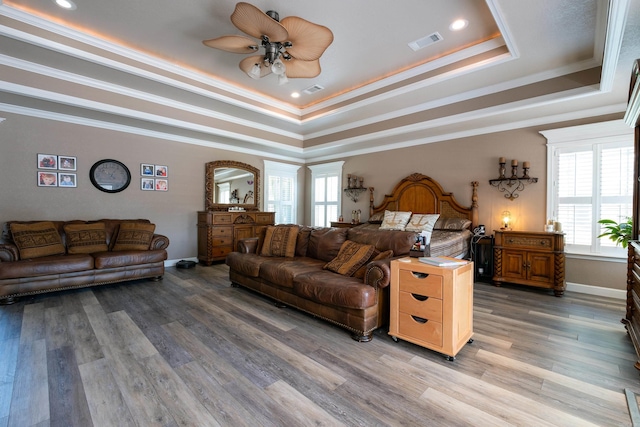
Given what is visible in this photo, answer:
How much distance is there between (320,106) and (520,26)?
3.25 metres

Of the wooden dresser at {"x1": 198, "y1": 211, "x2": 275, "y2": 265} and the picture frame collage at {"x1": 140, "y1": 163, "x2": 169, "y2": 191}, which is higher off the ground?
the picture frame collage at {"x1": 140, "y1": 163, "x2": 169, "y2": 191}

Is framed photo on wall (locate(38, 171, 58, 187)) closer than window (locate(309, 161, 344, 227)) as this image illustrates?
Yes

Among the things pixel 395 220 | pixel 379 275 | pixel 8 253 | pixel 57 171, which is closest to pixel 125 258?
pixel 8 253

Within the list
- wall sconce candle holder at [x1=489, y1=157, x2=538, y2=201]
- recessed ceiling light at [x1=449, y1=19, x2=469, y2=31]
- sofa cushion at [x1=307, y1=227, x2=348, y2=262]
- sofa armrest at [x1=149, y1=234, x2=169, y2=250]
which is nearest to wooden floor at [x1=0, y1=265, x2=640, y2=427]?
sofa cushion at [x1=307, y1=227, x2=348, y2=262]

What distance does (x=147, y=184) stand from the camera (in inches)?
208

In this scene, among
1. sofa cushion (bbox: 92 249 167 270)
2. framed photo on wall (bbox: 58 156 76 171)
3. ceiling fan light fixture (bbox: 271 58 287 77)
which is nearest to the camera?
ceiling fan light fixture (bbox: 271 58 287 77)

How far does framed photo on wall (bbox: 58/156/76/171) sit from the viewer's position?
4.45m

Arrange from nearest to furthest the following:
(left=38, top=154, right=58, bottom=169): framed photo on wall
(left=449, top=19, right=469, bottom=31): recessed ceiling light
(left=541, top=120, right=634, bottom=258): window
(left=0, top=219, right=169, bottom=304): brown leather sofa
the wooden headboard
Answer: (left=449, top=19, right=469, bottom=31): recessed ceiling light
(left=0, top=219, right=169, bottom=304): brown leather sofa
(left=541, top=120, right=634, bottom=258): window
(left=38, top=154, right=58, bottom=169): framed photo on wall
the wooden headboard

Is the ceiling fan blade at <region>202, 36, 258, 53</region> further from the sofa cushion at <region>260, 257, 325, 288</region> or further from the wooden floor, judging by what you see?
the wooden floor

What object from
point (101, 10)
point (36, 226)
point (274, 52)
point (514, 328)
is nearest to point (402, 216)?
point (514, 328)

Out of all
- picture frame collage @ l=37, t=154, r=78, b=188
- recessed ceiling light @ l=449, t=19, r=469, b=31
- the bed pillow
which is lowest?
the bed pillow

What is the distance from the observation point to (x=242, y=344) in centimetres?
240

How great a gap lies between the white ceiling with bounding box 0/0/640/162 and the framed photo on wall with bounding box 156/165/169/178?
631 millimetres

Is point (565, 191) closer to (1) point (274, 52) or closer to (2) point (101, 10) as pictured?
(1) point (274, 52)
